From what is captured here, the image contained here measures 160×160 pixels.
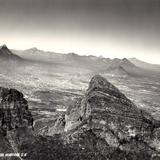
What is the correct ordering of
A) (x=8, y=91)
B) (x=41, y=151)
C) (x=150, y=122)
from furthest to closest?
(x=8, y=91), (x=150, y=122), (x=41, y=151)

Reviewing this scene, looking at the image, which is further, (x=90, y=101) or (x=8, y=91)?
(x=8, y=91)

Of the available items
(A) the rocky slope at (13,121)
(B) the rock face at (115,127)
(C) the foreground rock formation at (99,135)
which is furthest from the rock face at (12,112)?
(B) the rock face at (115,127)

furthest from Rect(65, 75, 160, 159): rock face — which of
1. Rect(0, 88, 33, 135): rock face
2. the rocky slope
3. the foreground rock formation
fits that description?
Rect(0, 88, 33, 135): rock face

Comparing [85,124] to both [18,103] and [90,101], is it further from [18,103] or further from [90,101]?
[18,103]

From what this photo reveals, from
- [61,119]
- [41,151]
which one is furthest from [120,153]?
[61,119]

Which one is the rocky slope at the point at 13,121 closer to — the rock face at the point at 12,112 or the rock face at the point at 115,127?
the rock face at the point at 12,112
